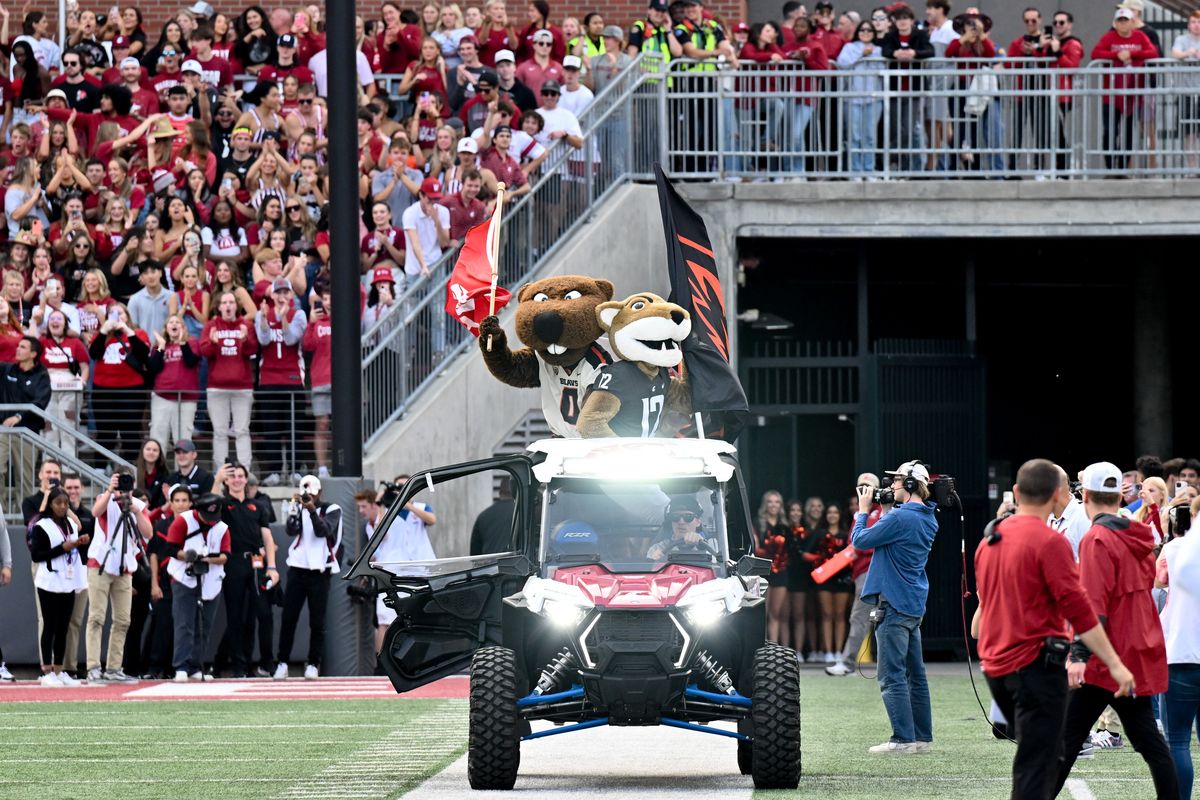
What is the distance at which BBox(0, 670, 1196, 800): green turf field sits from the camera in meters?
11.1

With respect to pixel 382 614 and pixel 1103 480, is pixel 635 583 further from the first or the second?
pixel 382 614

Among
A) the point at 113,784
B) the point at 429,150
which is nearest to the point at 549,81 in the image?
the point at 429,150

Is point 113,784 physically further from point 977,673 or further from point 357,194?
point 977,673

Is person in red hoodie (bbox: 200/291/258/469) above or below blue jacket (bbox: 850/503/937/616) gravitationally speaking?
above

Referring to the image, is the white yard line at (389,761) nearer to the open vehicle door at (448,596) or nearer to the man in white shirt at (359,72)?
the open vehicle door at (448,596)

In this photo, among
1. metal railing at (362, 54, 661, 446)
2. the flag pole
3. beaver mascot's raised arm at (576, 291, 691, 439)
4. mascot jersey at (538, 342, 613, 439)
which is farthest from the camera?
metal railing at (362, 54, 661, 446)

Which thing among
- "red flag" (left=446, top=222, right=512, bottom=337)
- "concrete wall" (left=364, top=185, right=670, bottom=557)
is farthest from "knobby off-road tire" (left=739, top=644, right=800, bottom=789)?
"concrete wall" (left=364, top=185, right=670, bottom=557)

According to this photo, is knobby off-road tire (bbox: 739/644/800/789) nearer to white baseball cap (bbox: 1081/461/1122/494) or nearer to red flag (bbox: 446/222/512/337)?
white baseball cap (bbox: 1081/461/1122/494)

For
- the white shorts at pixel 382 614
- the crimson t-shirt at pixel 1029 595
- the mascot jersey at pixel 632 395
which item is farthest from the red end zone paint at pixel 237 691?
the crimson t-shirt at pixel 1029 595

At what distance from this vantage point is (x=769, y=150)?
22.8 metres

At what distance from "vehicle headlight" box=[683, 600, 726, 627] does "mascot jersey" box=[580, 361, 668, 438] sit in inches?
94.5

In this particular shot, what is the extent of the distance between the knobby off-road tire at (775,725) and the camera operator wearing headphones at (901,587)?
5.78 ft

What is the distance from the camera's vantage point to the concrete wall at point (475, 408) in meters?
21.1

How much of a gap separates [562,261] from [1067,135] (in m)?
5.65
